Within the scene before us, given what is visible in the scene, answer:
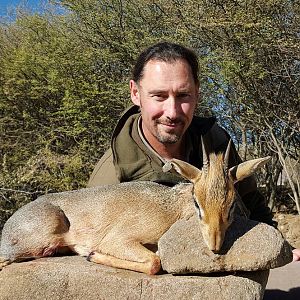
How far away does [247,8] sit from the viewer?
1457 centimetres

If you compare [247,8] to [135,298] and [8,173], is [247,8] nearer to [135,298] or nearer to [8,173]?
[8,173]

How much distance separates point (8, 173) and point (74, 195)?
569 inches

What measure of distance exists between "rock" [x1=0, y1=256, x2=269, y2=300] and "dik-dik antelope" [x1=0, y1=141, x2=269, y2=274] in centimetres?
12

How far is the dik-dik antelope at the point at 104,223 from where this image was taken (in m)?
3.51

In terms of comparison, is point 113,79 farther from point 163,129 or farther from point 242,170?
point 242,170

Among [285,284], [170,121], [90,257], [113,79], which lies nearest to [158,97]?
[170,121]

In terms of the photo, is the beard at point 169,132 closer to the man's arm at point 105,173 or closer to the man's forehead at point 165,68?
the man's forehead at point 165,68

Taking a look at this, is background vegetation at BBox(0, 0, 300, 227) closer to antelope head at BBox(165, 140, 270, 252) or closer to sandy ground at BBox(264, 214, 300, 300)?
sandy ground at BBox(264, 214, 300, 300)

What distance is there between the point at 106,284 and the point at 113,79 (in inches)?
589

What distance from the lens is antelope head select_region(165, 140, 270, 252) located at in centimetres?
298

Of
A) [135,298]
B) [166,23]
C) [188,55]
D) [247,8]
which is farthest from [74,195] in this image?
[166,23]

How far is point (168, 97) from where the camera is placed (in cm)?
402

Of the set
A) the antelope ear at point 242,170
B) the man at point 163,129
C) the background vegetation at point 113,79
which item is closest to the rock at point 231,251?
the antelope ear at point 242,170

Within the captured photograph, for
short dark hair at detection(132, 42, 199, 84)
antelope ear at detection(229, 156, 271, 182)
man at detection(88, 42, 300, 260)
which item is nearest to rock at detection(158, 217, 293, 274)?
antelope ear at detection(229, 156, 271, 182)
